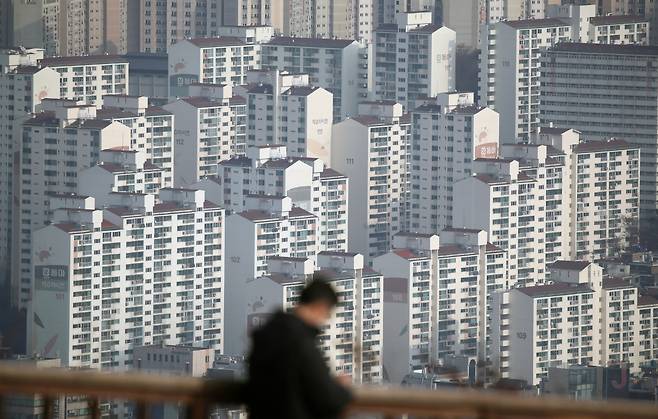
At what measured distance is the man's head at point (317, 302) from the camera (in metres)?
2.96

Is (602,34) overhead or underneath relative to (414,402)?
overhead

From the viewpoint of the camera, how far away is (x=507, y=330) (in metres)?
26.5

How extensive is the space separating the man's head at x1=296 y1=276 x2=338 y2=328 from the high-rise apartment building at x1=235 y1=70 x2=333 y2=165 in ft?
98.4

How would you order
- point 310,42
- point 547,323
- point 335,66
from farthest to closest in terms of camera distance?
point 310,42, point 335,66, point 547,323

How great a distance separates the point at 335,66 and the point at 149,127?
21.3ft

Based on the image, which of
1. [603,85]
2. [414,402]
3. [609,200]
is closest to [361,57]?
[603,85]

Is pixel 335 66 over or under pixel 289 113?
over

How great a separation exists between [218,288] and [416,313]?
237cm

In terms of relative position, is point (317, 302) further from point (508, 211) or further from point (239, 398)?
point (508, 211)

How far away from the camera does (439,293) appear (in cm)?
2747

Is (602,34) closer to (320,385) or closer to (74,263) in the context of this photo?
(74,263)

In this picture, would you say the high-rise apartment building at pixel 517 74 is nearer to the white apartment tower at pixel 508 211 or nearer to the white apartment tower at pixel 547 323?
the white apartment tower at pixel 508 211

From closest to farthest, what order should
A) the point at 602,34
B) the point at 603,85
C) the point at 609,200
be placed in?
the point at 609,200 → the point at 603,85 → the point at 602,34

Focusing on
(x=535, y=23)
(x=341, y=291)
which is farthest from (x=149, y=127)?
(x=535, y=23)
